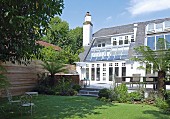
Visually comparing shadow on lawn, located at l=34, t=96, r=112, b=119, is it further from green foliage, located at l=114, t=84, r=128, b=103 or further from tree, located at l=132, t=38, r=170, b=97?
tree, located at l=132, t=38, r=170, b=97

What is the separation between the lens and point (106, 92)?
1432 cm

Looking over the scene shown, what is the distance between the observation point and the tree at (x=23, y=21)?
5492mm

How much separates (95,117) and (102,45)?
78.3ft

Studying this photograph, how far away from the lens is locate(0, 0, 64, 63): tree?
18.0 feet

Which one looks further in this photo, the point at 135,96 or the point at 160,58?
the point at 135,96

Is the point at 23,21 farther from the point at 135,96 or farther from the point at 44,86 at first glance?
the point at 44,86

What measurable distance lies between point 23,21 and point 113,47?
998 inches

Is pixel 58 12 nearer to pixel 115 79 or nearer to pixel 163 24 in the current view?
pixel 115 79

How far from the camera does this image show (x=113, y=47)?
30.1 metres

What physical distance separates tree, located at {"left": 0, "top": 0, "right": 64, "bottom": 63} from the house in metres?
19.6

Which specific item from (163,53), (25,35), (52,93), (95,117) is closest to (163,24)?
(163,53)

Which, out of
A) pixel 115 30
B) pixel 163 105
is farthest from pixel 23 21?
pixel 115 30

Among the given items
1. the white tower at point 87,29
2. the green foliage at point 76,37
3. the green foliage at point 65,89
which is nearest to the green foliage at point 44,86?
the green foliage at point 65,89

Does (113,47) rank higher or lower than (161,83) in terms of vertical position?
higher
